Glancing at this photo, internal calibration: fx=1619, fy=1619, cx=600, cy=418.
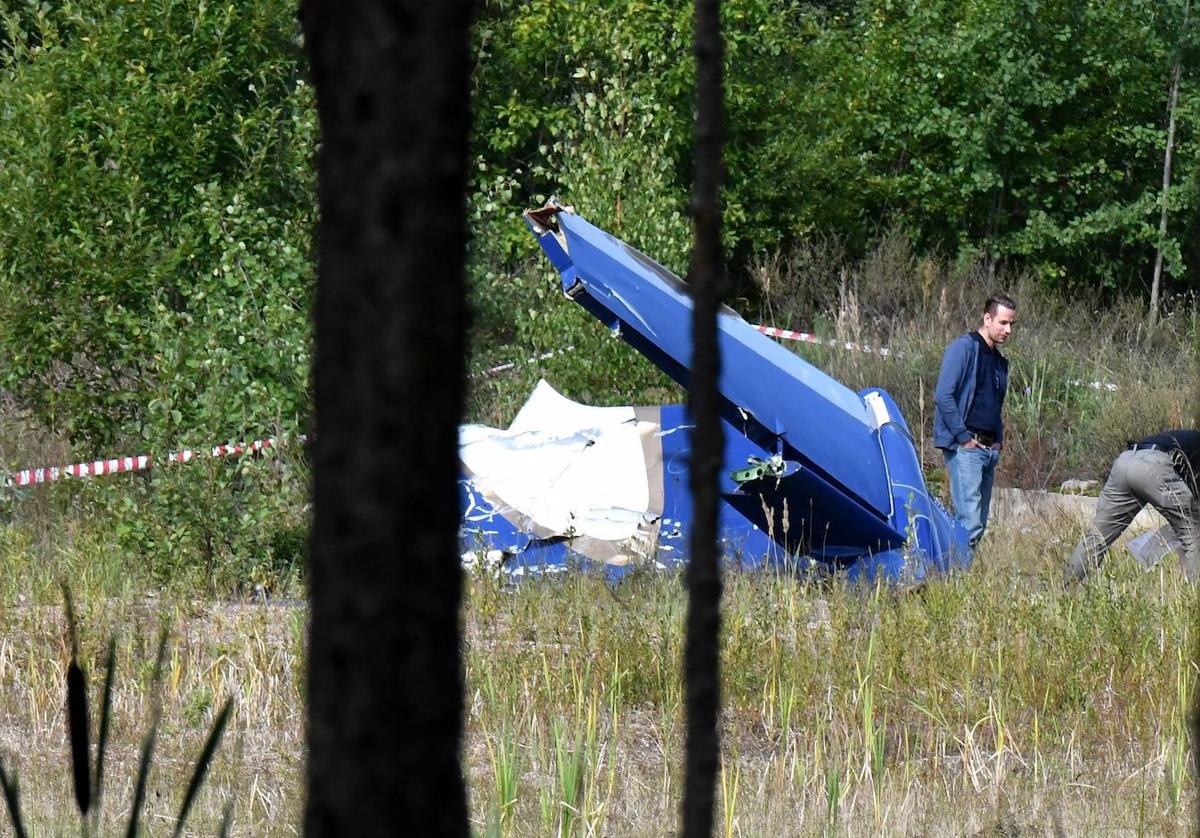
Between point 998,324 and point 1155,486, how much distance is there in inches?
57.5

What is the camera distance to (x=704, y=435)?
1.07m

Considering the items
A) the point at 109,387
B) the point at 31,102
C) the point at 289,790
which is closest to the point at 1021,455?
the point at 109,387

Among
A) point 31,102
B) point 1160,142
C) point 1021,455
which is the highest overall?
point 1160,142

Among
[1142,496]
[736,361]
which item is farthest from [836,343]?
[736,361]

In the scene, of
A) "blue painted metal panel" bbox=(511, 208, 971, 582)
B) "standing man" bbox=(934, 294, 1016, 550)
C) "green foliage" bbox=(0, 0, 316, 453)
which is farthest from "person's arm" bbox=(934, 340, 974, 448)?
"green foliage" bbox=(0, 0, 316, 453)

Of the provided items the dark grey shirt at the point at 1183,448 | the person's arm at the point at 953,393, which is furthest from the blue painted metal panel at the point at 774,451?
the dark grey shirt at the point at 1183,448

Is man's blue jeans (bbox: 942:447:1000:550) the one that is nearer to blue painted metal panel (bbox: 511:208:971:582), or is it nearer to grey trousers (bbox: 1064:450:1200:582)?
grey trousers (bbox: 1064:450:1200:582)

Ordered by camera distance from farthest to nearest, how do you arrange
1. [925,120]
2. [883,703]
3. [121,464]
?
1. [925,120]
2. [121,464]
3. [883,703]

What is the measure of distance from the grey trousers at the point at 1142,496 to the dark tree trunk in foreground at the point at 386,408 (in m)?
7.56

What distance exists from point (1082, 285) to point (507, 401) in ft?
31.1

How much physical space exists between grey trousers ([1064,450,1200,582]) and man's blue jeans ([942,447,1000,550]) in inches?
25.0

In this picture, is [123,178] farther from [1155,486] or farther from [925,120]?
[925,120]

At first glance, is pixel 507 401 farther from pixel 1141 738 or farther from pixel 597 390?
pixel 1141 738

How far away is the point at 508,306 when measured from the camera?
1077 cm
